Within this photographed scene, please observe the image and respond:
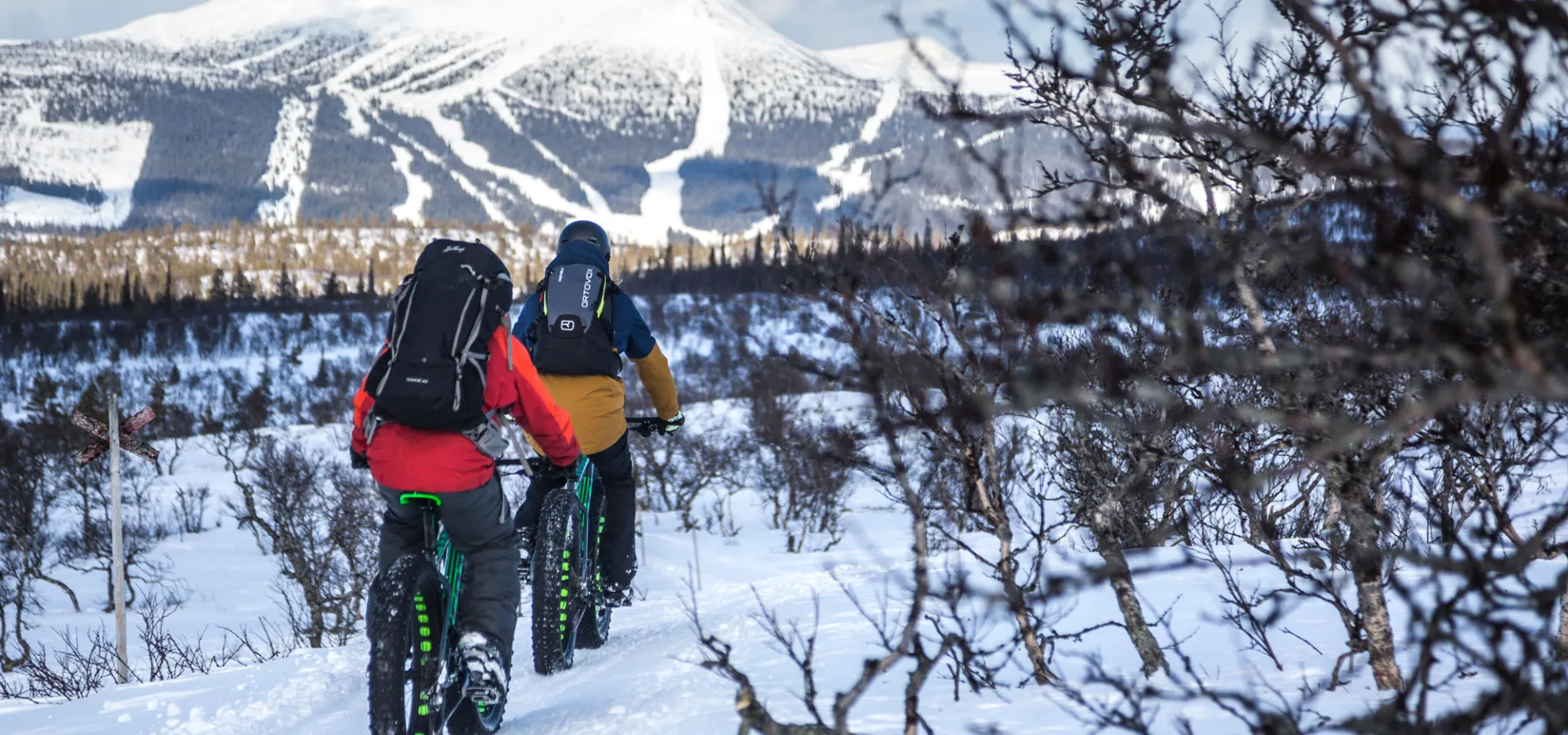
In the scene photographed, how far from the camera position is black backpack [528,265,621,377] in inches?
219

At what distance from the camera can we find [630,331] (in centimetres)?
575

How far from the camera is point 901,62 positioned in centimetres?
342

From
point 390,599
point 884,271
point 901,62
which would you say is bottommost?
point 390,599

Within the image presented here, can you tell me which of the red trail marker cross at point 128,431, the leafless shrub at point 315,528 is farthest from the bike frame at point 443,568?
the leafless shrub at point 315,528

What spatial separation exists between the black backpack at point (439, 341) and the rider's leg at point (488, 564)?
16.5 inches

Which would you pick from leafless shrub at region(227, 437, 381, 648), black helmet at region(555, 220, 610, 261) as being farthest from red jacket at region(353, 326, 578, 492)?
leafless shrub at region(227, 437, 381, 648)

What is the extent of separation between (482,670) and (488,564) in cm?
41

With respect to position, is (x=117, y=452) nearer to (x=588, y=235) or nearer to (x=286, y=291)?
(x=588, y=235)

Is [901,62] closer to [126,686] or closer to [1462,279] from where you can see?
[1462,279]

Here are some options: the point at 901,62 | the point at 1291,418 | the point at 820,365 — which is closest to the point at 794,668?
the point at 820,365

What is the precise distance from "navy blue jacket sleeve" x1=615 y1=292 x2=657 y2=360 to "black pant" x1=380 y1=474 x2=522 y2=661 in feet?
4.85

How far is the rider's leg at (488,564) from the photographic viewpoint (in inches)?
165

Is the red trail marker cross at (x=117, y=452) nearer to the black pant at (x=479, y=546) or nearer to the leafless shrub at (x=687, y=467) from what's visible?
the black pant at (x=479, y=546)

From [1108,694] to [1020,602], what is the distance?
181 centimetres
